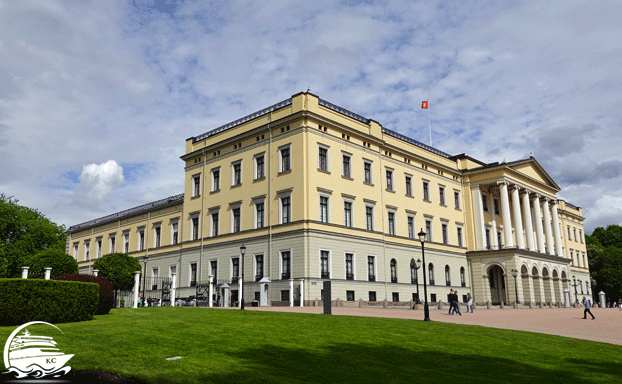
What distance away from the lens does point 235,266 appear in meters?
44.0

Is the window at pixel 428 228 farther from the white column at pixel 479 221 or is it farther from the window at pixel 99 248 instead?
the window at pixel 99 248

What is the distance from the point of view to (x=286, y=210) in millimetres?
41188

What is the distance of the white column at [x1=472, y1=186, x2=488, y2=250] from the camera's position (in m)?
57.3

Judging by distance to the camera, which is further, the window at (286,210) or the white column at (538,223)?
the white column at (538,223)

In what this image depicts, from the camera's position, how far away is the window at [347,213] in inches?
1688

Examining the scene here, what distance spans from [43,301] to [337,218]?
2809 cm

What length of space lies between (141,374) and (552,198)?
68955mm

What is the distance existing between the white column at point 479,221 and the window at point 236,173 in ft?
94.3

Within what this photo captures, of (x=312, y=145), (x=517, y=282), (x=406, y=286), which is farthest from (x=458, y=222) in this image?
(x=312, y=145)

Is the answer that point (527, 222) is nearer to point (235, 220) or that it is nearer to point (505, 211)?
point (505, 211)

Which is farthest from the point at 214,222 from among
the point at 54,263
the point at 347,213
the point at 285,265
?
Answer: the point at 54,263

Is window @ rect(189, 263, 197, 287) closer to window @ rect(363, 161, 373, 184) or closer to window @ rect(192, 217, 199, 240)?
window @ rect(192, 217, 199, 240)

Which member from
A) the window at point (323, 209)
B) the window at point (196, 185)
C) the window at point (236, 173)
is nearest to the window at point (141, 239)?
the window at point (196, 185)


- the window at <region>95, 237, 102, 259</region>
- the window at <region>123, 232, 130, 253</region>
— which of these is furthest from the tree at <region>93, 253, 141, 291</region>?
the window at <region>95, 237, 102, 259</region>
